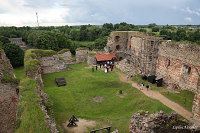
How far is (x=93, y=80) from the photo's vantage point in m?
18.9

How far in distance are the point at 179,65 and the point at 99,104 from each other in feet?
30.8

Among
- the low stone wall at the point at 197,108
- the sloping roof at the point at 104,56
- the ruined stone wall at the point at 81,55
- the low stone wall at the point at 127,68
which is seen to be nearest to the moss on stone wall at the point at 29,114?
the low stone wall at the point at 197,108

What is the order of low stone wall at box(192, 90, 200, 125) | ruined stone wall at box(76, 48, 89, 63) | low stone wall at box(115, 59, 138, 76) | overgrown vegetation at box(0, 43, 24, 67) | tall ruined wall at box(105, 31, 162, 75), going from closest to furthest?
low stone wall at box(192, 90, 200, 125) → tall ruined wall at box(105, 31, 162, 75) → low stone wall at box(115, 59, 138, 76) → ruined stone wall at box(76, 48, 89, 63) → overgrown vegetation at box(0, 43, 24, 67)

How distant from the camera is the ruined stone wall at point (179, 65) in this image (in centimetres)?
1466

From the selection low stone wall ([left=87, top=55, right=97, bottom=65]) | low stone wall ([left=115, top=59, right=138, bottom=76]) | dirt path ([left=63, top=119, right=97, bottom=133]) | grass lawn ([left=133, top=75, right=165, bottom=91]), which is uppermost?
low stone wall ([left=87, top=55, right=97, bottom=65])

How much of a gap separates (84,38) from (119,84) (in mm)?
53831

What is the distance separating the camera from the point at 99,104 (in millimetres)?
13734

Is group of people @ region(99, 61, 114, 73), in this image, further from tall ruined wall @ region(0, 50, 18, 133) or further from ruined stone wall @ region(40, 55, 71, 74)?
tall ruined wall @ region(0, 50, 18, 133)

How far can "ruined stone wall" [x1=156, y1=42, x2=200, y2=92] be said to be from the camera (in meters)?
14.7

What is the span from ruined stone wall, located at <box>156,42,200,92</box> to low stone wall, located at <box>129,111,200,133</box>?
7.53 metres

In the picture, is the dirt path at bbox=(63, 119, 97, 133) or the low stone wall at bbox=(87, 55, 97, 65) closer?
the dirt path at bbox=(63, 119, 97, 133)

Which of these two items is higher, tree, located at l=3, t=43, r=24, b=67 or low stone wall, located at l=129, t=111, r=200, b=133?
tree, located at l=3, t=43, r=24, b=67

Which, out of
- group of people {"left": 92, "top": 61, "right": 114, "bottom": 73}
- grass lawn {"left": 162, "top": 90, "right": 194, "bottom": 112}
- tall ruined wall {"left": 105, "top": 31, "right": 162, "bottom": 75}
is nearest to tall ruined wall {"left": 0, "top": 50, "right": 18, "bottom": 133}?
group of people {"left": 92, "top": 61, "right": 114, "bottom": 73}

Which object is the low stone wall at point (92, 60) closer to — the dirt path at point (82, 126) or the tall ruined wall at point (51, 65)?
the tall ruined wall at point (51, 65)
